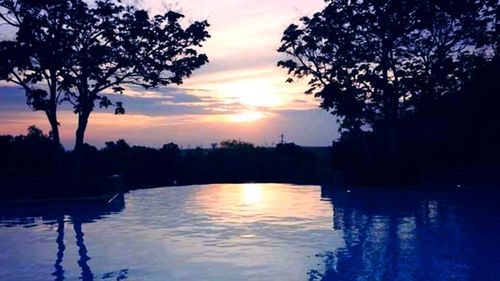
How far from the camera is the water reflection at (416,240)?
9617 millimetres

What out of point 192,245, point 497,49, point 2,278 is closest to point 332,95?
point 497,49

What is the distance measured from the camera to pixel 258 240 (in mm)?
12922

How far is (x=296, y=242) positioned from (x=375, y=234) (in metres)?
2.50

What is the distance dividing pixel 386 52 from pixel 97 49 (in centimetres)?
1506

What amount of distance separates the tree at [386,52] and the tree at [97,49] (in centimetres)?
679

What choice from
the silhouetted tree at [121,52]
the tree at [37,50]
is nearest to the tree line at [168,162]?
the tree at [37,50]

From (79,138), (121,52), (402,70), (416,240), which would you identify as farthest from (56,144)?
(402,70)

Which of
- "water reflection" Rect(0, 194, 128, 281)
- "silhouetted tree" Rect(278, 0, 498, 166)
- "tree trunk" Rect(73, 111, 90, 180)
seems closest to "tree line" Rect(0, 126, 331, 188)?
"tree trunk" Rect(73, 111, 90, 180)

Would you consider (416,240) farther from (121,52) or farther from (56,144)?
(56,144)

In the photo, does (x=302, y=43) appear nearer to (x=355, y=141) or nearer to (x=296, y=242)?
(x=355, y=141)

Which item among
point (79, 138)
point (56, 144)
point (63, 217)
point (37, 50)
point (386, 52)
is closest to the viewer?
point (63, 217)

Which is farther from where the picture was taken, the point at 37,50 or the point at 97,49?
the point at 97,49

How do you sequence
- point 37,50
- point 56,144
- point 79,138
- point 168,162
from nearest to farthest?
point 37,50
point 56,144
point 79,138
point 168,162

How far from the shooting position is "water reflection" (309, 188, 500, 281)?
31.6ft
